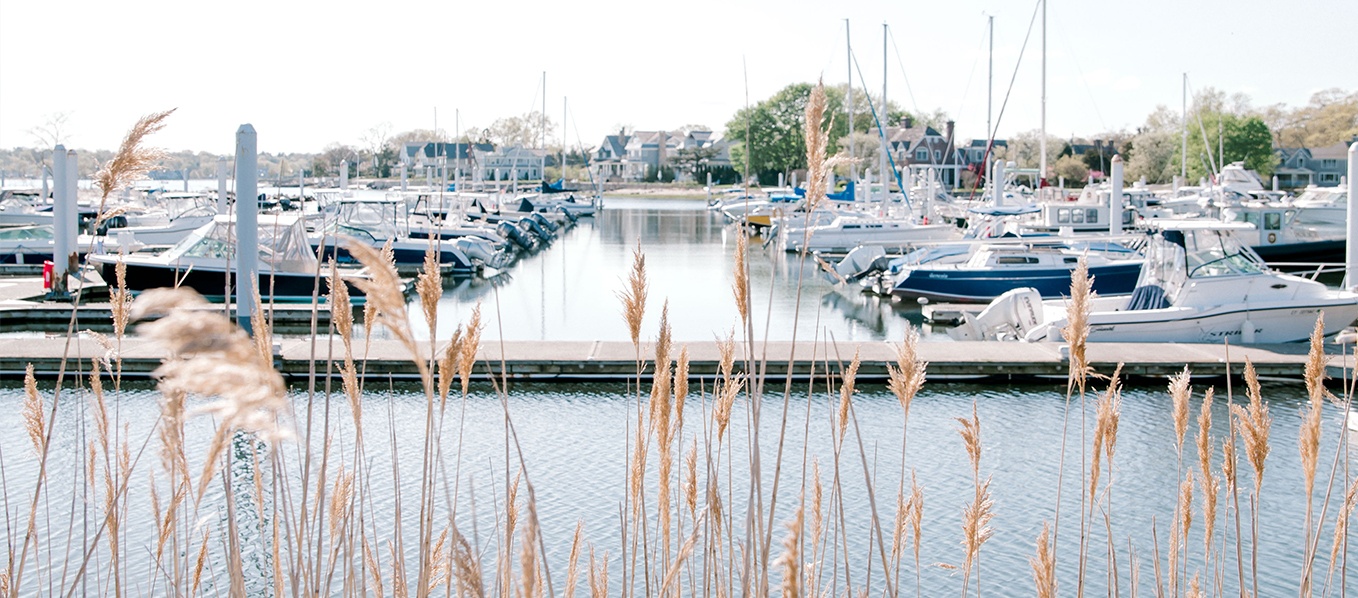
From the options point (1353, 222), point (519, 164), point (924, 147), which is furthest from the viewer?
point (519, 164)

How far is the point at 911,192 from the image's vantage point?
51281mm

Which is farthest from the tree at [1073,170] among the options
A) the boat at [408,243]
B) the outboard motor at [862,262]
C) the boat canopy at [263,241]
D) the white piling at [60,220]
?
the white piling at [60,220]

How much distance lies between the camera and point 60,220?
20719 millimetres

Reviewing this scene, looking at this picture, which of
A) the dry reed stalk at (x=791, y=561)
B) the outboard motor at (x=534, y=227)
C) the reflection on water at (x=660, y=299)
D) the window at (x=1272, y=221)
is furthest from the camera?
the outboard motor at (x=534, y=227)

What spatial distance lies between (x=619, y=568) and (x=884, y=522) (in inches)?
69.9

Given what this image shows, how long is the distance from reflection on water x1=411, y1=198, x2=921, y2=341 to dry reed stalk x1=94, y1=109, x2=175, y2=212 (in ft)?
25.7

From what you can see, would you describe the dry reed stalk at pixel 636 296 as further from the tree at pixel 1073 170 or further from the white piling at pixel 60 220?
the tree at pixel 1073 170

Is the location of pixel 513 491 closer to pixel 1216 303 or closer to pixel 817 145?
pixel 817 145

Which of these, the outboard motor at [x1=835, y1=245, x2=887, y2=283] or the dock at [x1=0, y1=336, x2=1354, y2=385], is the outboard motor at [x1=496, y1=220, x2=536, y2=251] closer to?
the outboard motor at [x1=835, y1=245, x2=887, y2=283]

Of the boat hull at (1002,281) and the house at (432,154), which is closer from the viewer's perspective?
the boat hull at (1002,281)

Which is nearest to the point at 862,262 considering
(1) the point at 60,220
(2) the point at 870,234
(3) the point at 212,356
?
(2) the point at 870,234

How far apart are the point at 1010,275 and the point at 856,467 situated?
1456 centimetres

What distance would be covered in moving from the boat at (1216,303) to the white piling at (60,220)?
14825 mm

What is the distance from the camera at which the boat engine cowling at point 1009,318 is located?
58.2 ft
